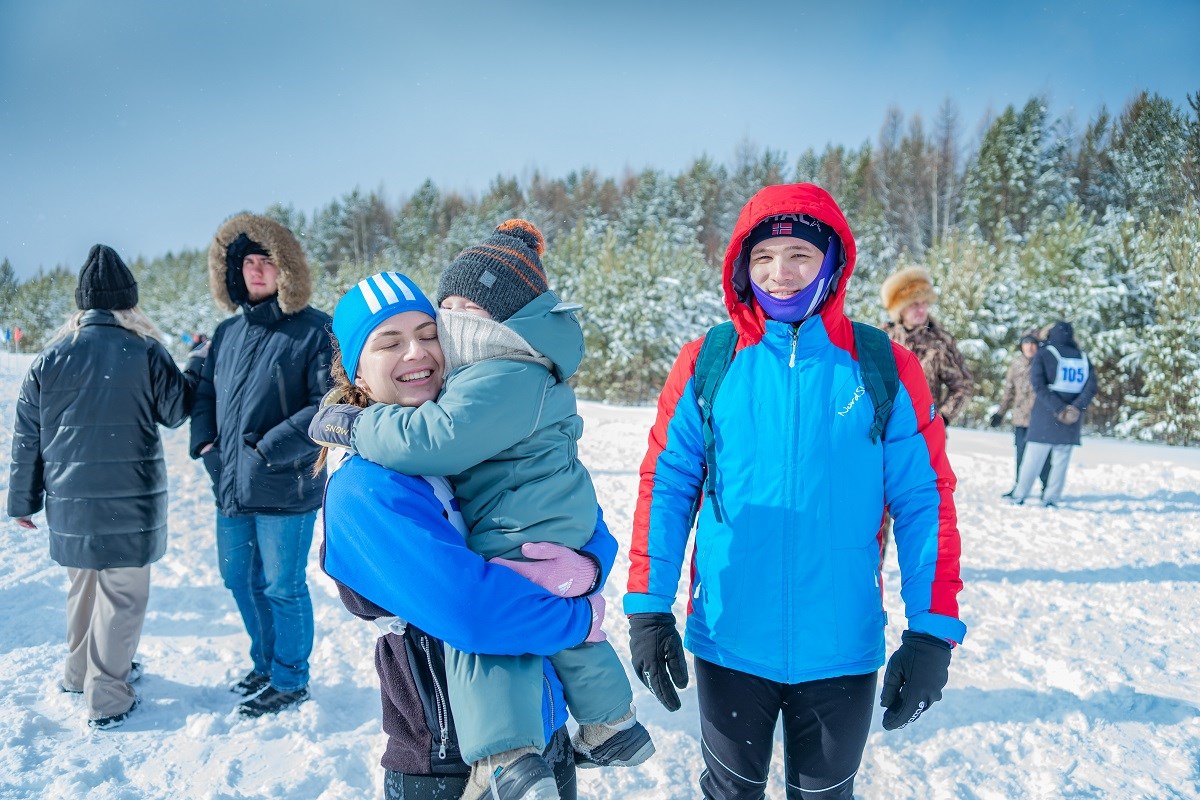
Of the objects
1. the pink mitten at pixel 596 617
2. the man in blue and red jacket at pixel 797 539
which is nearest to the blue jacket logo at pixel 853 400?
the man in blue and red jacket at pixel 797 539

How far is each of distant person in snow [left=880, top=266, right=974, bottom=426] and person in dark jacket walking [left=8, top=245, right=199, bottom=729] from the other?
486 centimetres

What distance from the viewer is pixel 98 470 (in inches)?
128

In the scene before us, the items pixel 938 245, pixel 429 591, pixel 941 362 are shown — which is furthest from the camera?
pixel 938 245

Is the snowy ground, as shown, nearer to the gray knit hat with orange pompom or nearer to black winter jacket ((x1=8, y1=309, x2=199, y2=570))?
black winter jacket ((x1=8, y1=309, x2=199, y2=570))

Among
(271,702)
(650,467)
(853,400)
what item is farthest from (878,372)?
(271,702)

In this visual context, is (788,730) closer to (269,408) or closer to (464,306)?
(464,306)

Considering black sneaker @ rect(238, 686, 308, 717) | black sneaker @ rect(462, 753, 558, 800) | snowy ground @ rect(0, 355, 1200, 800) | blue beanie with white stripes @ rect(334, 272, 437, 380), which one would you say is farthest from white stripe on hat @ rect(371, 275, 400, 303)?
black sneaker @ rect(238, 686, 308, 717)

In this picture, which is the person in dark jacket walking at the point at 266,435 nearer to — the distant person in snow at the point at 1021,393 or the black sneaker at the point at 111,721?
the black sneaker at the point at 111,721

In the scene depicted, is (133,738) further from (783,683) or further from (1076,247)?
(1076,247)

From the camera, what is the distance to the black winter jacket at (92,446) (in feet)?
10.5

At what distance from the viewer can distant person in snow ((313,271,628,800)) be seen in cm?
137

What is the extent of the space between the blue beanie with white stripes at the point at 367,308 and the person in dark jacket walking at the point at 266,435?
174 centimetres

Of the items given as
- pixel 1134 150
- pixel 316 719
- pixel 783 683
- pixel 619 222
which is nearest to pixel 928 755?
pixel 783 683

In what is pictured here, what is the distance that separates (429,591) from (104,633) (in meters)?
2.88
